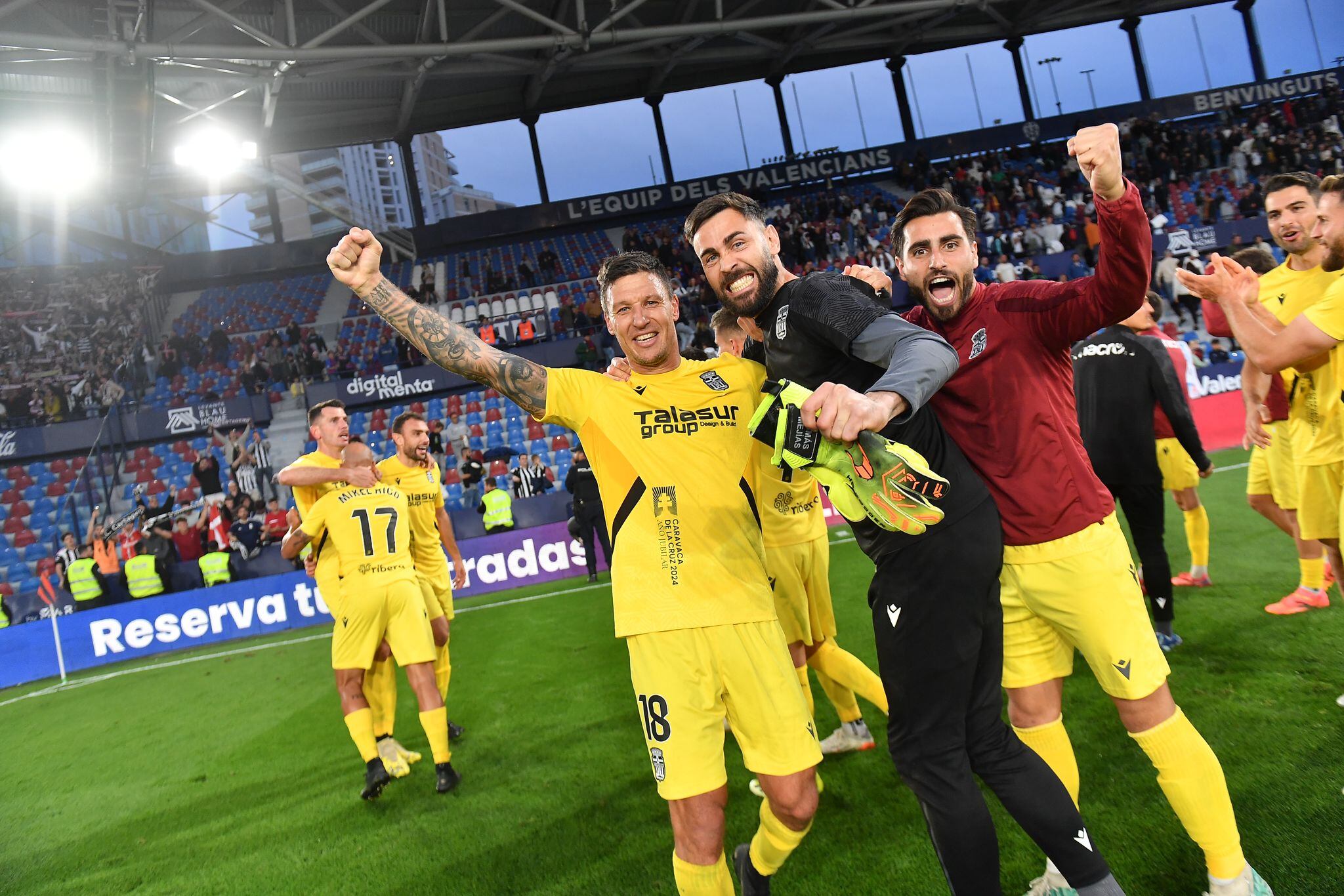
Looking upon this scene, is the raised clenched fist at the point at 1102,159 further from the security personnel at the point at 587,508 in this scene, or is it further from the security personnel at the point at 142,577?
the security personnel at the point at 142,577

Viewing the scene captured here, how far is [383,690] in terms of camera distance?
5688 mm

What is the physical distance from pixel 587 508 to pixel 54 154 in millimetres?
17985

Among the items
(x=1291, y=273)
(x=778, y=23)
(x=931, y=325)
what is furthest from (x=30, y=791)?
(x=778, y=23)

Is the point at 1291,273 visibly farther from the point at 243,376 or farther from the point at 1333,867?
the point at 243,376

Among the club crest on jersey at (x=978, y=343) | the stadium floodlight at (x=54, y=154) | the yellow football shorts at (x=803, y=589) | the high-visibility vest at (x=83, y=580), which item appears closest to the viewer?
the club crest on jersey at (x=978, y=343)

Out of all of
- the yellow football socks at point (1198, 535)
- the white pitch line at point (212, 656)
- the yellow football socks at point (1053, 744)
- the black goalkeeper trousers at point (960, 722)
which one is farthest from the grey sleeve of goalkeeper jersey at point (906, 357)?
the white pitch line at point (212, 656)

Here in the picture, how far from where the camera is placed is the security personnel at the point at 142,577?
44.7ft

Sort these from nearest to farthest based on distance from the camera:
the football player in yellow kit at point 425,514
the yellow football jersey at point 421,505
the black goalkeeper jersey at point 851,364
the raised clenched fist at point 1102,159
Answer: the raised clenched fist at point 1102,159 < the black goalkeeper jersey at point 851,364 < the football player in yellow kit at point 425,514 < the yellow football jersey at point 421,505

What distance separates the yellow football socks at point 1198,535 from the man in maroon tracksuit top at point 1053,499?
15.0 ft

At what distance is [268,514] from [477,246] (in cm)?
1441

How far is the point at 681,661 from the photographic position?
266 centimetres

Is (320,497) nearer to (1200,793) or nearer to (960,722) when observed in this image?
(960,722)

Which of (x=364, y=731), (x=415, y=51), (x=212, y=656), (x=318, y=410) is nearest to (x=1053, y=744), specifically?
(x=364, y=731)

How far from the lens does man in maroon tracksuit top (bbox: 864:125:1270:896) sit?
257 centimetres
